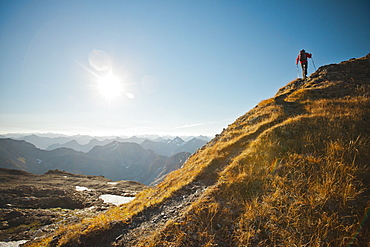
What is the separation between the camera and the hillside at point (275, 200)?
4.43 meters

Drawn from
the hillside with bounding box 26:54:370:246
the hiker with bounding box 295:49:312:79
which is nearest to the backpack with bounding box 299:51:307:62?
the hiker with bounding box 295:49:312:79

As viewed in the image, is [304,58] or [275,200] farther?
[304,58]

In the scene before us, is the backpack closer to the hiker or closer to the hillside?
the hiker

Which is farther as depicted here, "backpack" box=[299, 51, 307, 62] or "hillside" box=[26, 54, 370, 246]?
"backpack" box=[299, 51, 307, 62]

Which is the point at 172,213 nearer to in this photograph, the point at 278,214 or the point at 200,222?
the point at 200,222

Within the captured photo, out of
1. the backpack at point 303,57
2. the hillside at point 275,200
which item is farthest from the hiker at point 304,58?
the hillside at point 275,200

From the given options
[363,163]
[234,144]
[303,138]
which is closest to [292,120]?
[303,138]

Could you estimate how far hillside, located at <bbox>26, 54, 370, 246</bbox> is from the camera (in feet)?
14.5

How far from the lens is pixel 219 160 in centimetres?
1082

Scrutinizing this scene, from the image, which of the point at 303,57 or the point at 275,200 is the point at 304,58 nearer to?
the point at 303,57

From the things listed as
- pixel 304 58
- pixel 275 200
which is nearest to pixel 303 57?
pixel 304 58

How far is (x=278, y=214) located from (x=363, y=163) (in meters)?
4.83

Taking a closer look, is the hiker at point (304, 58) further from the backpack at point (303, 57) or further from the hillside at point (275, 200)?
the hillside at point (275, 200)

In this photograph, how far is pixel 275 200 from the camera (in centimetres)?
554
